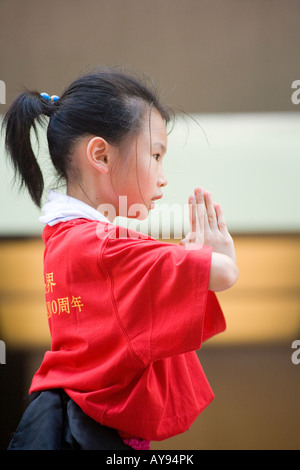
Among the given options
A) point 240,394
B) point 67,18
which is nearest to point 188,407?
point 240,394

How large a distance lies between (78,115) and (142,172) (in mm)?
135

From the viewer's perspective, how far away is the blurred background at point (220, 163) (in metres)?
1.64

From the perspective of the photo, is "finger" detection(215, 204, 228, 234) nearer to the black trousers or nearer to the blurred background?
the black trousers

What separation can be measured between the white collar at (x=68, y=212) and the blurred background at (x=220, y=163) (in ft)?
2.76

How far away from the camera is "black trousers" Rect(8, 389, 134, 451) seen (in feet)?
2.36

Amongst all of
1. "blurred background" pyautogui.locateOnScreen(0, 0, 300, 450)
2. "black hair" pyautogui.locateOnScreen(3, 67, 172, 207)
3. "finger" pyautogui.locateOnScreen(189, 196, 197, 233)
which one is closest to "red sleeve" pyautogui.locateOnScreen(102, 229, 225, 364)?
"finger" pyautogui.locateOnScreen(189, 196, 197, 233)

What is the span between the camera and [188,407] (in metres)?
0.76

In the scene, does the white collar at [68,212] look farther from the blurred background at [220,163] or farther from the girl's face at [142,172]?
the blurred background at [220,163]

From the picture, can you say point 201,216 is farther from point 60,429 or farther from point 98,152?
point 60,429

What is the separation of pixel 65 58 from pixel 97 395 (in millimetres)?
1230

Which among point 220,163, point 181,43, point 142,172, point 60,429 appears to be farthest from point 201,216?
point 181,43

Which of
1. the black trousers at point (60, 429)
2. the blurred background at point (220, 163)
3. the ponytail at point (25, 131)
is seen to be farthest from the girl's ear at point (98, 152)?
the blurred background at point (220, 163)

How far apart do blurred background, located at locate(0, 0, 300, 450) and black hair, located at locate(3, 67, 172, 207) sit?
0.76 m

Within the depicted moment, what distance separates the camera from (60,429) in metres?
0.74
